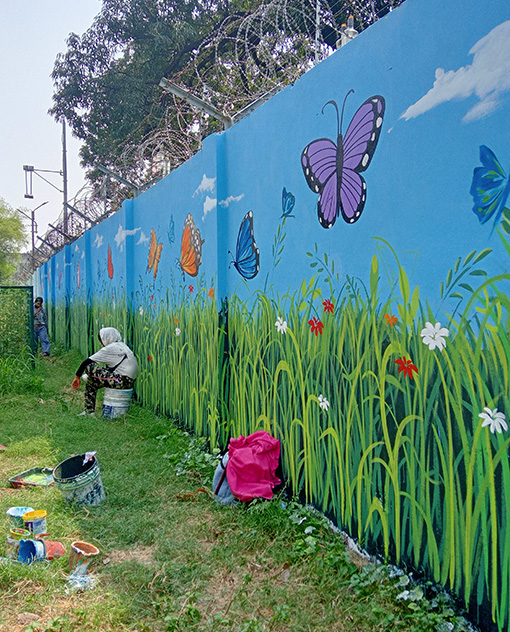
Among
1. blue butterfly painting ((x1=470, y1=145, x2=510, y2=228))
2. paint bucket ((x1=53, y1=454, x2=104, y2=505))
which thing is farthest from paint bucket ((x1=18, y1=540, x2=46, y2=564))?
blue butterfly painting ((x1=470, y1=145, x2=510, y2=228))

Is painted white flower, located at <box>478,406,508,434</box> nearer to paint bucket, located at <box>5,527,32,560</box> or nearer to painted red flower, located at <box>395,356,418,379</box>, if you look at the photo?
painted red flower, located at <box>395,356,418,379</box>

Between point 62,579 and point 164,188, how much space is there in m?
4.07

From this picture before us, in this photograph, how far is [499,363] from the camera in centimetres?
187

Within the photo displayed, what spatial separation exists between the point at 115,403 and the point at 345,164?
428 cm

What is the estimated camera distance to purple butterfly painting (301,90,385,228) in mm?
2492

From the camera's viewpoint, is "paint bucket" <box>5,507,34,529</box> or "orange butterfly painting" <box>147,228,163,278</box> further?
"orange butterfly painting" <box>147,228,163,278</box>

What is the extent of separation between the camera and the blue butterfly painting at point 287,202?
10.5ft

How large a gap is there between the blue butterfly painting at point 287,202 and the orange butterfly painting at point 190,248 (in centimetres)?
142

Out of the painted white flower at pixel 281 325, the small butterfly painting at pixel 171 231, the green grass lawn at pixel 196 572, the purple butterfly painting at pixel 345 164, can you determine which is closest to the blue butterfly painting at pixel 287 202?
the purple butterfly painting at pixel 345 164

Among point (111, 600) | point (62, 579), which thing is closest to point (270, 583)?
point (111, 600)

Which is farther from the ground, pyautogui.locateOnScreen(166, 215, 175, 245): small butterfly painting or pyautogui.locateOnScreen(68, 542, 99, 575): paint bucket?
pyautogui.locateOnScreen(166, 215, 175, 245): small butterfly painting

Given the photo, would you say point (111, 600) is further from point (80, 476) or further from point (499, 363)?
point (499, 363)

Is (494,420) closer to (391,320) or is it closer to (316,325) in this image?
(391,320)

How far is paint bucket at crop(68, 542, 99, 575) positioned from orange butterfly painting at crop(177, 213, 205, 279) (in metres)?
2.53
